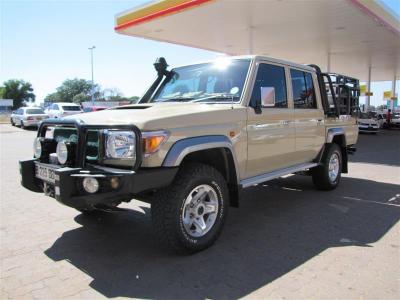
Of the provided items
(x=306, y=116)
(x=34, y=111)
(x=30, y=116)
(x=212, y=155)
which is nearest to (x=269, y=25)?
(x=306, y=116)

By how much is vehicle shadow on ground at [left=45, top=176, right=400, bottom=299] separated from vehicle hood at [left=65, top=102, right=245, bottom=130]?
137 centimetres

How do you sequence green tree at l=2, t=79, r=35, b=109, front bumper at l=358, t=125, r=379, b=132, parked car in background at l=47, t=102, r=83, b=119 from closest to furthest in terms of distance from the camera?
front bumper at l=358, t=125, r=379, b=132 → parked car in background at l=47, t=102, r=83, b=119 → green tree at l=2, t=79, r=35, b=109

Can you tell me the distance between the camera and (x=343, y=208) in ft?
18.4

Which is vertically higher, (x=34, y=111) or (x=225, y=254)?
(x=34, y=111)

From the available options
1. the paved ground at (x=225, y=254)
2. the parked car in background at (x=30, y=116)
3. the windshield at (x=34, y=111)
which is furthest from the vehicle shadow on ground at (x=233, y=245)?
the windshield at (x=34, y=111)

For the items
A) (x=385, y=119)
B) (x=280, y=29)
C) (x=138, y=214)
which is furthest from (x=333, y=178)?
(x=385, y=119)

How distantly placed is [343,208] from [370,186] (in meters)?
2.04

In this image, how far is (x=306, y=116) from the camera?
5691 mm

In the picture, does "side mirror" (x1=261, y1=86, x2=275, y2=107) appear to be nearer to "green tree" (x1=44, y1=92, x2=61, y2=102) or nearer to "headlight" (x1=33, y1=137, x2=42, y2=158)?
"headlight" (x1=33, y1=137, x2=42, y2=158)

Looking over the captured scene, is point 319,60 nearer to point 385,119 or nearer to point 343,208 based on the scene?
point 385,119

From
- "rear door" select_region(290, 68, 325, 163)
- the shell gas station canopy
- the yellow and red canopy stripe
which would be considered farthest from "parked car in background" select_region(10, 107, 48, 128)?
"rear door" select_region(290, 68, 325, 163)

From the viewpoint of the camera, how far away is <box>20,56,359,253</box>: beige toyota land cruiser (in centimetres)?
337

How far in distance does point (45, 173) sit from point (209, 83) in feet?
7.30

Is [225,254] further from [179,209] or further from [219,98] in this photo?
[219,98]
